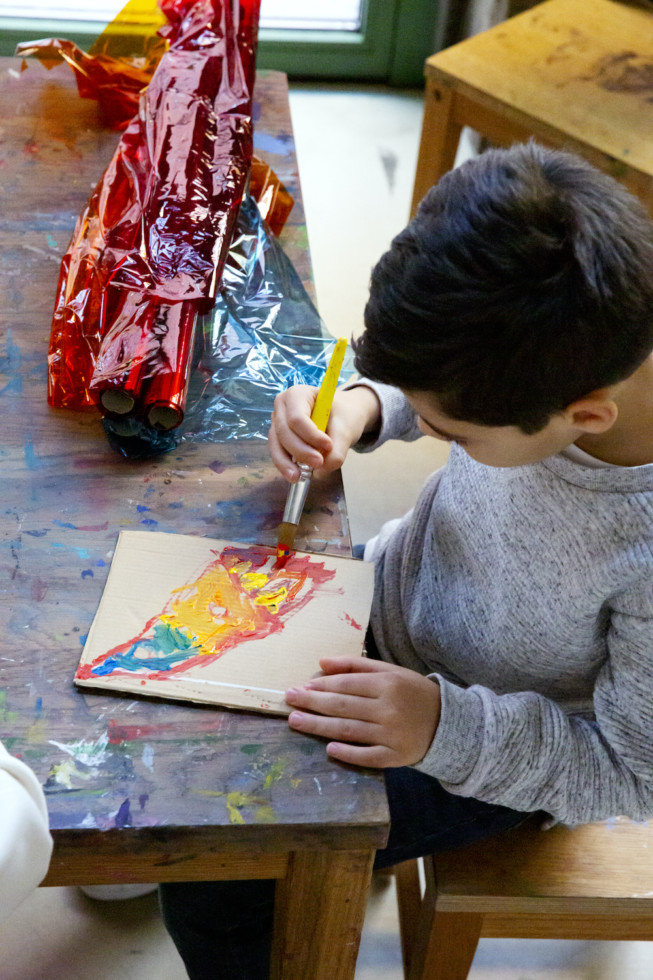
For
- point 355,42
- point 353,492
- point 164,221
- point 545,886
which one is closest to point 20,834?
point 545,886

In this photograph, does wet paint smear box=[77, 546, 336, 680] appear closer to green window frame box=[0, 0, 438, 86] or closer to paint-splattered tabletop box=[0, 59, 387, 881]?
paint-splattered tabletop box=[0, 59, 387, 881]

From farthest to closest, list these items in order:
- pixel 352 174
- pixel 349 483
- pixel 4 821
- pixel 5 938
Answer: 1. pixel 352 174
2. pixel 349 483
3. pixel 5 938
4. pixel 4 821

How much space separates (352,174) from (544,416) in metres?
2.12

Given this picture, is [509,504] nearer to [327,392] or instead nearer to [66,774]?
[327,392]

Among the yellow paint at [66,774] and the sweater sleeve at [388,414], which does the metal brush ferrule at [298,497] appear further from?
the yellow paint at [66,774]

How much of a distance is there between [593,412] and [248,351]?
1.34 feet

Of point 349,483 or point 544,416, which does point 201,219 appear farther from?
point 349,483

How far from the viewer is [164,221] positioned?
0.91m

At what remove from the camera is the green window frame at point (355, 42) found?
251 cm

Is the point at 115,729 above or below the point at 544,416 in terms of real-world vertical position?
below

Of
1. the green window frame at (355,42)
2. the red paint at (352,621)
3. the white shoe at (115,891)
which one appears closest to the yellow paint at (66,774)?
the red paint at (352,621)

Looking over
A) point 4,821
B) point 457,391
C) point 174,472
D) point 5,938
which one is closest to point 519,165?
point 457,391

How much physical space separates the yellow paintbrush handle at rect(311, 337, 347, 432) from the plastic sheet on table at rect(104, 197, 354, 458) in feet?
0.21

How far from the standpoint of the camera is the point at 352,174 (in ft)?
8.41
